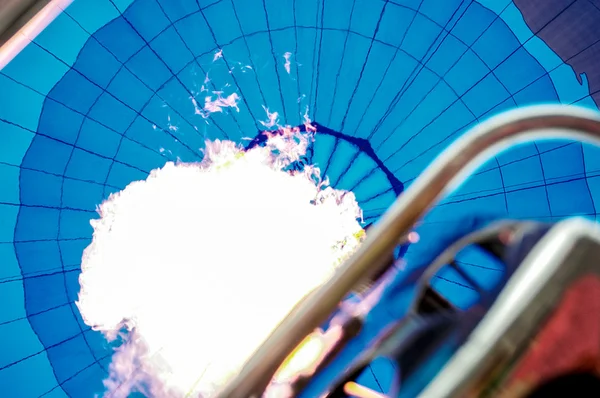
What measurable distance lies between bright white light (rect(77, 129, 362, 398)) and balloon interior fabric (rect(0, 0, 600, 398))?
8cm

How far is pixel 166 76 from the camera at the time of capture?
216 cm

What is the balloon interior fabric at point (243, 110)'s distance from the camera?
2.05m

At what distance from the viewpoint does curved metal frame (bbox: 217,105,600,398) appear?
67 cm

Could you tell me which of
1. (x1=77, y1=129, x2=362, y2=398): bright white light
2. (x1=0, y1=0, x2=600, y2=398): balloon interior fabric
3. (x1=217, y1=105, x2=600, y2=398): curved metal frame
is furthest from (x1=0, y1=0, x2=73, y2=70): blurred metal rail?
(x1=217, y1=105, x2=600, y2=398): curved metal frame

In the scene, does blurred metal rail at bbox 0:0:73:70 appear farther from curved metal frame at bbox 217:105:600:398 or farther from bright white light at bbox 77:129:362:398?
curved metal frame at bbox 217:105:600:398

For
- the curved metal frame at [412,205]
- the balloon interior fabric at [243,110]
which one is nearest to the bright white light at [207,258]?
the balloon interior fabric at [243,110]

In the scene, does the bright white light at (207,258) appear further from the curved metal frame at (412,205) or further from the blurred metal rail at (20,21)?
the curved metal frame at (412,205)

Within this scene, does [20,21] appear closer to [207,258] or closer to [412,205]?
[207,258]

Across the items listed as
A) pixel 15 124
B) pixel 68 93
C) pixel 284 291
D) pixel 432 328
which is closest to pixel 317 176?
pixel 284 291

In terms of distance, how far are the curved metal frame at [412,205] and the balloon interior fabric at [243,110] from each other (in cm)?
138

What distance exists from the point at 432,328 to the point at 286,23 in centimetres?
172

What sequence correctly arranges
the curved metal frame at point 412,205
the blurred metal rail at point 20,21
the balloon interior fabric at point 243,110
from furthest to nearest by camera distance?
the balloon interior fabric at point 243,110 < the blurred metal rail at point 20,21 < the curved metal frame at point 412,205

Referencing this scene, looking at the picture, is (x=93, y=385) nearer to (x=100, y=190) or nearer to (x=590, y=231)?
(x=100, y=190)

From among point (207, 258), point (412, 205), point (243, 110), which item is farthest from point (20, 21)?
point (412, 205)
